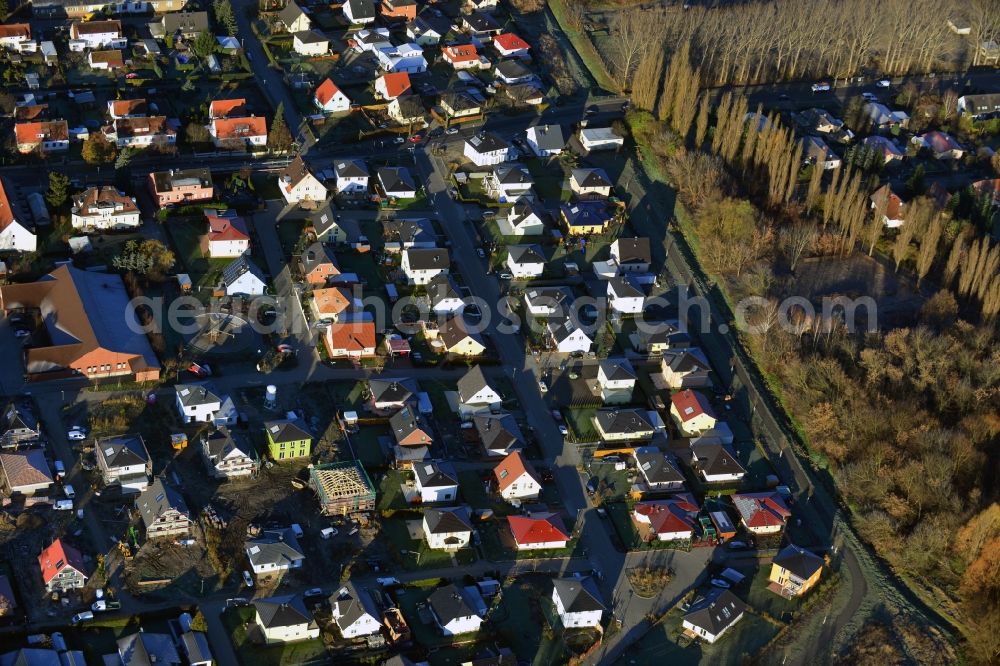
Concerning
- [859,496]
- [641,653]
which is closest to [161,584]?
[641,653]

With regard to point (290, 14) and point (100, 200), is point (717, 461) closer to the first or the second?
point (100, 200)

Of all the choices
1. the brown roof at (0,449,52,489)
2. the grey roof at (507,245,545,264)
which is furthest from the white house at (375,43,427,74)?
the brown roof at (0,449,52,489)

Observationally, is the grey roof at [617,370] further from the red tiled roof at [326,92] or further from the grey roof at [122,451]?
the red tiled roof at [326,92]

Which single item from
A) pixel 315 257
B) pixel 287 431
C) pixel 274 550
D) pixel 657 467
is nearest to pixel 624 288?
pixel 657 467

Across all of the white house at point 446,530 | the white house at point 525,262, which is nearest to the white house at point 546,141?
the white house at point 525,262

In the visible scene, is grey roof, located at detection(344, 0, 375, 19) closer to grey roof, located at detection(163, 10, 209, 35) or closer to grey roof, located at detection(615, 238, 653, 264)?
grey roof, located at detection(163, 10, 209, 35)
